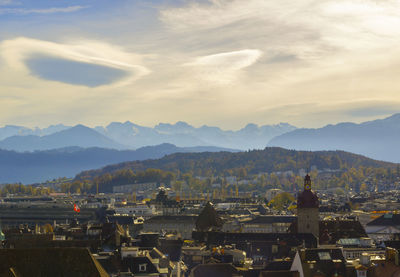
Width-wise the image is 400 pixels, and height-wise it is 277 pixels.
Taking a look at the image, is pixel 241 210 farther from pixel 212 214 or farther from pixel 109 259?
pixel 109 259

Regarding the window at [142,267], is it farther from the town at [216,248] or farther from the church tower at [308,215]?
the church tower at [308,215]

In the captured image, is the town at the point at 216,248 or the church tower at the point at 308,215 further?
the church tower at the point at 308,215

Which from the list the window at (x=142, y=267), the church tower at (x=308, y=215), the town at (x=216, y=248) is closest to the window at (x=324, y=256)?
the town at (x=216, y=248)

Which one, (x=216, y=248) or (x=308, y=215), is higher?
(x=308, y=215)

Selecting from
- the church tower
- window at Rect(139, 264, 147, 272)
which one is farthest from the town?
the church tower

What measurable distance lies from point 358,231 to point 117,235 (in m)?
37.5

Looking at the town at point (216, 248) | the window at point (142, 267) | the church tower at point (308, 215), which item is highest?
the church tower at point (308, 215)

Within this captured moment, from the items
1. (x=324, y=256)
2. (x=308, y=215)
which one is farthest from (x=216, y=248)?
(x=324, y=256)

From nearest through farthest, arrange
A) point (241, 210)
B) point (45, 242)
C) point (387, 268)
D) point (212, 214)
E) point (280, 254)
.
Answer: point (387, 268), point (45, 242), point (280, 254), point (212, 214), point (241, 210)

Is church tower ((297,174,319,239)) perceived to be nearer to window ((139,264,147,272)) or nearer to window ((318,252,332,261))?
window ((139,264,147,272))

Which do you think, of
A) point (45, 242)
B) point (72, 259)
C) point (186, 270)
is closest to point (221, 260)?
point (186, 270)

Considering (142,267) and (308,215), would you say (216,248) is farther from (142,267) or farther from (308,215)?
(142,267)

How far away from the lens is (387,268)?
55375mm

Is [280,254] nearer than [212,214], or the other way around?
[280,254]
